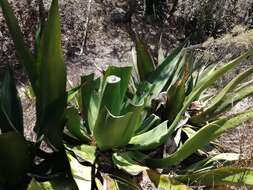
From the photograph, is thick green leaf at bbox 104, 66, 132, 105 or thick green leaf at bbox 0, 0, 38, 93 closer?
thick green leaf at bbox 0, 0, 38, 93

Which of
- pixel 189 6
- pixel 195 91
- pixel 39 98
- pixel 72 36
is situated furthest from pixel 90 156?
pixel 189 6

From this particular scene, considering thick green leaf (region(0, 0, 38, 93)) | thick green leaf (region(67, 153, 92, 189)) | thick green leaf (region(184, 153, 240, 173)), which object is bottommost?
thick green leaf (region(184, 153, 240, 173))

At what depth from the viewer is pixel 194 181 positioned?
6.73 feet

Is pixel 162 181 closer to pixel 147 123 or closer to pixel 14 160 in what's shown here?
pixel 147 123

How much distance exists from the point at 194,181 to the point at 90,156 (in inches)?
18.6

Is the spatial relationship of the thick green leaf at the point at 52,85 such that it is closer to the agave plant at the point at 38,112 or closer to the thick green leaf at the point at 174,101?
the agave plant at the point at 38,112

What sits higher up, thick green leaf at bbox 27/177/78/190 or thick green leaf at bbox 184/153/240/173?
thick green leaf at bbox 27/177/78/190

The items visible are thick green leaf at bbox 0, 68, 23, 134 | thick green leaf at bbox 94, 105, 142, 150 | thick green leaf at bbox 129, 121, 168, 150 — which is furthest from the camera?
thick green leaf at bbox 129, 121, 168, 150

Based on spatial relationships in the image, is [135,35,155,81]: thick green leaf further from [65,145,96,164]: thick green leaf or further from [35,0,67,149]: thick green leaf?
[35,0,67,149]: thick green leaf

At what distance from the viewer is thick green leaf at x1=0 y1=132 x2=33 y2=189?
173 cm

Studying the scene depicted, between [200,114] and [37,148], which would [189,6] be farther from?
[37,148]

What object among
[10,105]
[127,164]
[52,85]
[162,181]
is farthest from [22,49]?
[162,181]

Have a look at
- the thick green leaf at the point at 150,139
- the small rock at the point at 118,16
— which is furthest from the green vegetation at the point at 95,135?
the small rock at the point at 118,16

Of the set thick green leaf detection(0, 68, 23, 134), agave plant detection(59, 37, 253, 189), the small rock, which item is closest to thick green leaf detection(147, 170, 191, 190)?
agave plant detection(59, 37, 253, 189)
